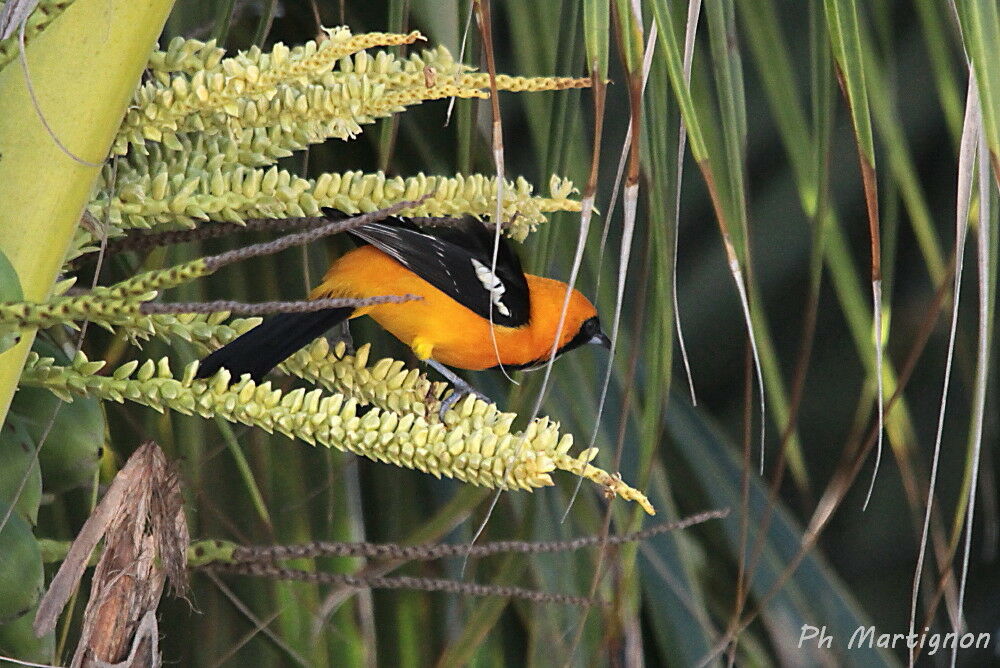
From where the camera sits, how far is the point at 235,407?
45 centimetres

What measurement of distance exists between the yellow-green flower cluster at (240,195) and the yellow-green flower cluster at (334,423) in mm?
72

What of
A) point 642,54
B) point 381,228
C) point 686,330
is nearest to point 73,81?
point 642,54

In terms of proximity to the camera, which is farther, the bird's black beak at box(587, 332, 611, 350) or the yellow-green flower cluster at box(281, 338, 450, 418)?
the bird's black beak at box(587, 332, 611, 350)

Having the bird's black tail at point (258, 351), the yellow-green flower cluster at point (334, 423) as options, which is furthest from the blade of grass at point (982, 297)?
the bird's black tail at point (258, 351)

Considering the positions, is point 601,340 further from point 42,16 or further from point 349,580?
point 42,16

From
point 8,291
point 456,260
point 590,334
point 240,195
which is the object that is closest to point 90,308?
point 8,291

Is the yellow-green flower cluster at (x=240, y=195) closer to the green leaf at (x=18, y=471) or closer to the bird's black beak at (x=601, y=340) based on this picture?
the green leaf at (x=18, y=471)

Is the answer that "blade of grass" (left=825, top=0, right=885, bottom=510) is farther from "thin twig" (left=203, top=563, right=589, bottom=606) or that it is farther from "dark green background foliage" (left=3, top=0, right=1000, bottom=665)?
"thin twig" (left=203, top=563, right=589, bottom=606)

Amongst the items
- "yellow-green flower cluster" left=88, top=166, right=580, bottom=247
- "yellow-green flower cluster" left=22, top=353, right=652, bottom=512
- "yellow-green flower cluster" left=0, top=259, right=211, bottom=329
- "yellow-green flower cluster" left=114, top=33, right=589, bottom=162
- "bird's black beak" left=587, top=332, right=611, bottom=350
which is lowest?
"bird's black beak" left=587, top=332, right=611, bottom=350

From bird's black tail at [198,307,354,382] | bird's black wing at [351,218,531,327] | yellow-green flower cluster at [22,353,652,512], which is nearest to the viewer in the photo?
yellow-green flower cluster at [22,353,652,512]

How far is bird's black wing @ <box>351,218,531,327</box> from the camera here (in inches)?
49.7

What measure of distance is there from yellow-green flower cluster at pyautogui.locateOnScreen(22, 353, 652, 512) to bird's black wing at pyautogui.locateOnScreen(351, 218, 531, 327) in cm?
74

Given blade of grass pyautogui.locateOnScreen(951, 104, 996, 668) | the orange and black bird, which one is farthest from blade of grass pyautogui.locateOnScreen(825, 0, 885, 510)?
the orange and black bird

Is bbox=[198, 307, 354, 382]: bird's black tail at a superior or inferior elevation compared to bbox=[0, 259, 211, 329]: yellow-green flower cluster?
inferior
